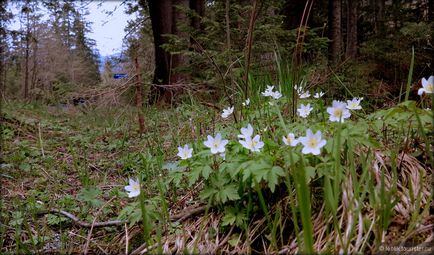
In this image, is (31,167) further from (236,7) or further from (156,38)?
(156,38)

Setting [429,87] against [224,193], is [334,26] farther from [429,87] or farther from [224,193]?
[224,193]

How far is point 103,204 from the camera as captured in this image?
5.75 ft

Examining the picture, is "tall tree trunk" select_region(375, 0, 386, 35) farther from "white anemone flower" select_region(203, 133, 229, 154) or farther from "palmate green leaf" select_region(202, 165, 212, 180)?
"palmate green leaf" select_region(202, 165, 212, 180)

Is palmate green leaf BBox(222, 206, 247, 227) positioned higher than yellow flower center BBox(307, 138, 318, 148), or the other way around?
yellow flower center BBox(307, 138, 318, 148)

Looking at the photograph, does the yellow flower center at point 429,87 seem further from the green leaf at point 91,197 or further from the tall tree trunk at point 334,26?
the tall tree trunk at point 334,26

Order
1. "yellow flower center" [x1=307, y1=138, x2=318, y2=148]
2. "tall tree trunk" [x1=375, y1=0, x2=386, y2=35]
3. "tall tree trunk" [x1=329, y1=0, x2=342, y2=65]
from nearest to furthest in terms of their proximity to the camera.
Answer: "yellow flower center" [x1=307, y1=138, x2=318, y2=148], "tall tree trunk" [x1=329, y1=0, x2=342, y2=65], "tall tree trunk" [x1=375, y1=0, x2=386, y2=35]

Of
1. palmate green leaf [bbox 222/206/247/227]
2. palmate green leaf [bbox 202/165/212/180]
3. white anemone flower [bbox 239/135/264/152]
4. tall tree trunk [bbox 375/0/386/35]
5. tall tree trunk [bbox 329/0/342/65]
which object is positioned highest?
tall tree trunk [bbox 375/0/386/35]

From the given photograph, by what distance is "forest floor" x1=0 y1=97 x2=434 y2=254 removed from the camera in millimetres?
1279

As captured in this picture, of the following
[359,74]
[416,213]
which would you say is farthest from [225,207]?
[359,74]

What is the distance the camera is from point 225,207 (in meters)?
1.31

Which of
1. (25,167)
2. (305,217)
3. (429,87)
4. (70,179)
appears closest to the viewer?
(305,217)

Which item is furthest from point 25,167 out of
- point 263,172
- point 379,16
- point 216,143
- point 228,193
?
point 379,16

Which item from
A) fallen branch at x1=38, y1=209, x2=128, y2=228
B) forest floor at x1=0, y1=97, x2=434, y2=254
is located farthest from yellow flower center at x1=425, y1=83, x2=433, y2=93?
fallen branch at x1=38, y1=209, x2=128, y2=228

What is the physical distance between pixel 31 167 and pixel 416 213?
8.43 ft
